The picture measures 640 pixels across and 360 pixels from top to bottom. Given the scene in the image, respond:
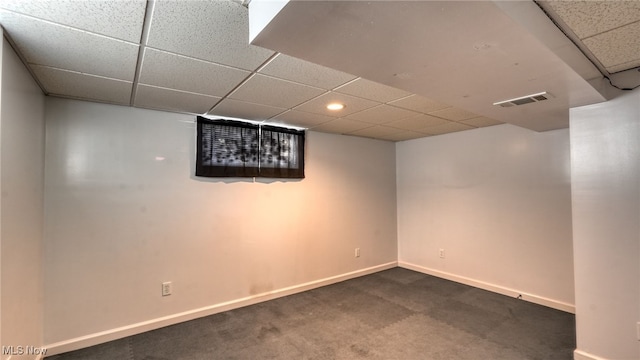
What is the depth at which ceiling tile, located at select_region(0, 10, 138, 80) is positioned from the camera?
1.44 metres


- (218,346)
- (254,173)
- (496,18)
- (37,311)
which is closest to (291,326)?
(218,346)

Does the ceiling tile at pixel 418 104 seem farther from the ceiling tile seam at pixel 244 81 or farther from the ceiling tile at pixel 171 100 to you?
the ceiling tile at pixel 171 100

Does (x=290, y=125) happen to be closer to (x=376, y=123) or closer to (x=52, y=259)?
(x=376, y=123)

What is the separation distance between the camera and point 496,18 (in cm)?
108

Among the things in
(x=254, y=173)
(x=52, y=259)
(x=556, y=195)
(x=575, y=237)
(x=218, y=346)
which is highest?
(x=254, y=173)

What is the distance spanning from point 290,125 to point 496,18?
2845mm

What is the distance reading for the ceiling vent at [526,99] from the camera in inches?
76.1

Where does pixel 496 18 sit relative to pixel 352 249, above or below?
above

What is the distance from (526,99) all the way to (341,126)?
6.96ft

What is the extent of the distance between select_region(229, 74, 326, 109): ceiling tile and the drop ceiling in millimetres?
18

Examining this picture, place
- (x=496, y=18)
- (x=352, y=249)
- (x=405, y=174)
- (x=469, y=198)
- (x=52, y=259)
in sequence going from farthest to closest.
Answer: (x=405, y=174) → (x=352, y=249) → (x=469, y=198) → (x=52, y=259) → (x=496, y=18)

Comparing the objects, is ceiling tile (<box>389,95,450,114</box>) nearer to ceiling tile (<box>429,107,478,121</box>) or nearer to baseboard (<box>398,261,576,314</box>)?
ceiling tile (<box>429,107,478,121</box>)
